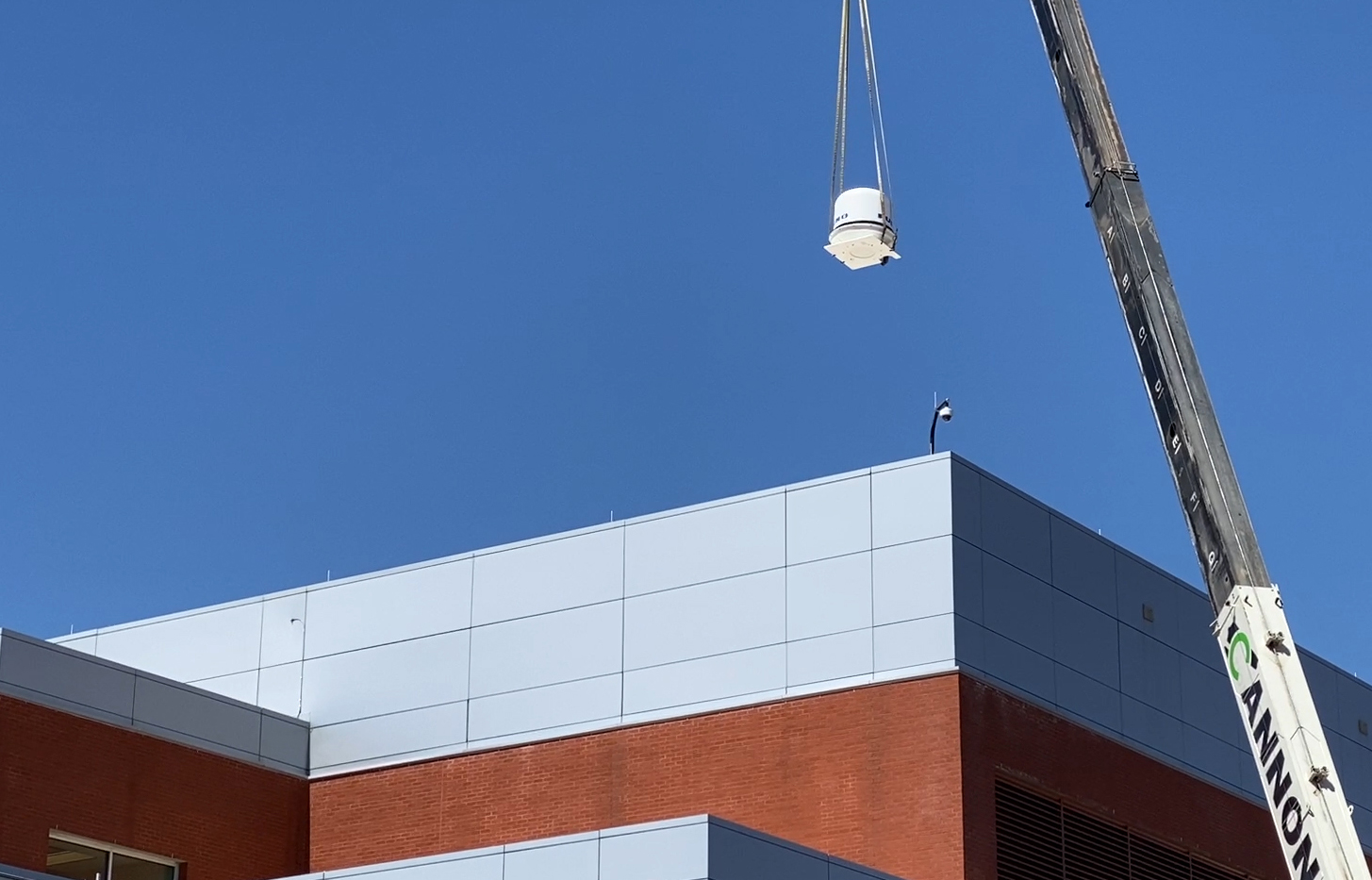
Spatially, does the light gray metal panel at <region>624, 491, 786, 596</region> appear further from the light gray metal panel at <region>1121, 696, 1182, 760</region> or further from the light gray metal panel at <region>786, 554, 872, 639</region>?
the light gray metal panel at <region>1121, 696, 1182, 760</region>

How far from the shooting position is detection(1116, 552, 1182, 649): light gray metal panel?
3606 centimetres

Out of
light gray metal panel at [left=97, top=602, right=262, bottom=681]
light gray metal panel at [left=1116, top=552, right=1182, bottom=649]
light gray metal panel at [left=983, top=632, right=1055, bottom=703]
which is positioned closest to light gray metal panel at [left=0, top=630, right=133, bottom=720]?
light gray metal panel at [left=97, top=602, right=262, bottom=681]

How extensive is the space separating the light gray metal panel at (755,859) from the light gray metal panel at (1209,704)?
11.7 metres

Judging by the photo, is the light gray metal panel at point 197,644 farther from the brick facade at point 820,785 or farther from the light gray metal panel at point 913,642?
the light gray metal panel at point 913,642

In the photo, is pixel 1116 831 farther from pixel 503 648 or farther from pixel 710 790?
pixel 503 648

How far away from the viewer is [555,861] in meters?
27.1

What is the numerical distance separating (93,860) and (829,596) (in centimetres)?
1198

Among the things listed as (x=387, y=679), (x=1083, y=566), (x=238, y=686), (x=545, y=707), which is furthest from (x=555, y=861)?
(x=238, y=686)

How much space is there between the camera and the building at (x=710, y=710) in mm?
32438

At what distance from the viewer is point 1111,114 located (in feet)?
85.1

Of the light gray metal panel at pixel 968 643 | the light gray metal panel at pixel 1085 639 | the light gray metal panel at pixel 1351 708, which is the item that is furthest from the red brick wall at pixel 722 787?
the light gray metal panel at pixel 1351 708

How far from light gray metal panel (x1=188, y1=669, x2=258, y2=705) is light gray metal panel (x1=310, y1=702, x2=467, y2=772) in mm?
1599

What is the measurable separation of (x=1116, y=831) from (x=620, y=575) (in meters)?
8.86

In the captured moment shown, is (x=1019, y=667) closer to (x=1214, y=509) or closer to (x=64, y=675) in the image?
(x=1214, y=509)
